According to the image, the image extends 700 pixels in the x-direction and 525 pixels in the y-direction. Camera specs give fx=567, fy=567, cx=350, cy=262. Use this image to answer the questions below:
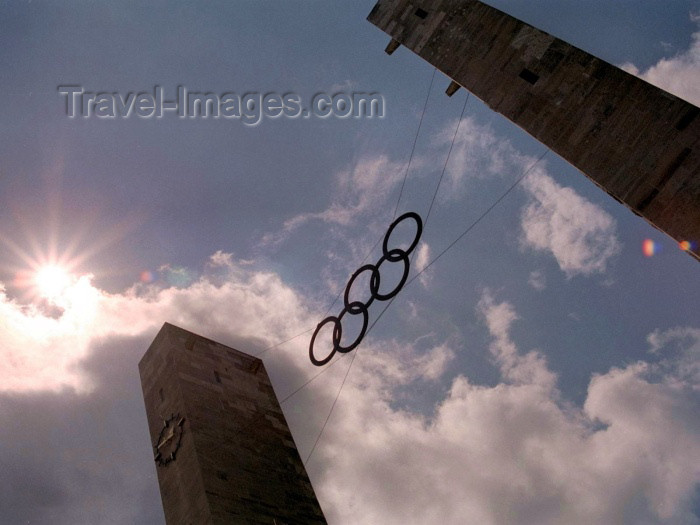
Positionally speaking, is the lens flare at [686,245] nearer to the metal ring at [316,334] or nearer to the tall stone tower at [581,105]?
the tall stone tower at [581,105]

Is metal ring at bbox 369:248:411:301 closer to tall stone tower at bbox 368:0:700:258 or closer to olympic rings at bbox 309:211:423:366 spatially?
olympic rings at bbox 309:211:423:366

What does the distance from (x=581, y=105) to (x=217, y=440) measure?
13792 mm

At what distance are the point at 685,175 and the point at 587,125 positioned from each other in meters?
2.82

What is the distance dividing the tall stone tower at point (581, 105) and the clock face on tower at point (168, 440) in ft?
43.9

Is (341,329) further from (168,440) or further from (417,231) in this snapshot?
(168,440)

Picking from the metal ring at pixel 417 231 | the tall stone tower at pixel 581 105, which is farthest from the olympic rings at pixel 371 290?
the tall stone tower at pixel 581 105

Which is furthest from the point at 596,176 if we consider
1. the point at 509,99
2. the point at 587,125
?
the point at 509,99

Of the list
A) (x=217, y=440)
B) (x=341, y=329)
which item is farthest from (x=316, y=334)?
(x=217, y=440)

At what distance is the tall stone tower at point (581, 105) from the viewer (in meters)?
12.5

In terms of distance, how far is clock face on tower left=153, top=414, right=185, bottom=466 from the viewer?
17062 millimetres

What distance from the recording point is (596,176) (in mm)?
13828

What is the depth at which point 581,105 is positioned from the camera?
47.4 ft

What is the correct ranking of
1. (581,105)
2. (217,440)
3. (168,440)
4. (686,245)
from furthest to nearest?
(168,440), (217,440), (581,105), (686,245)

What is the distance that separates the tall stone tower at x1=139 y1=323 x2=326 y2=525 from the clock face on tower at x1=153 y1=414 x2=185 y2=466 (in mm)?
30
